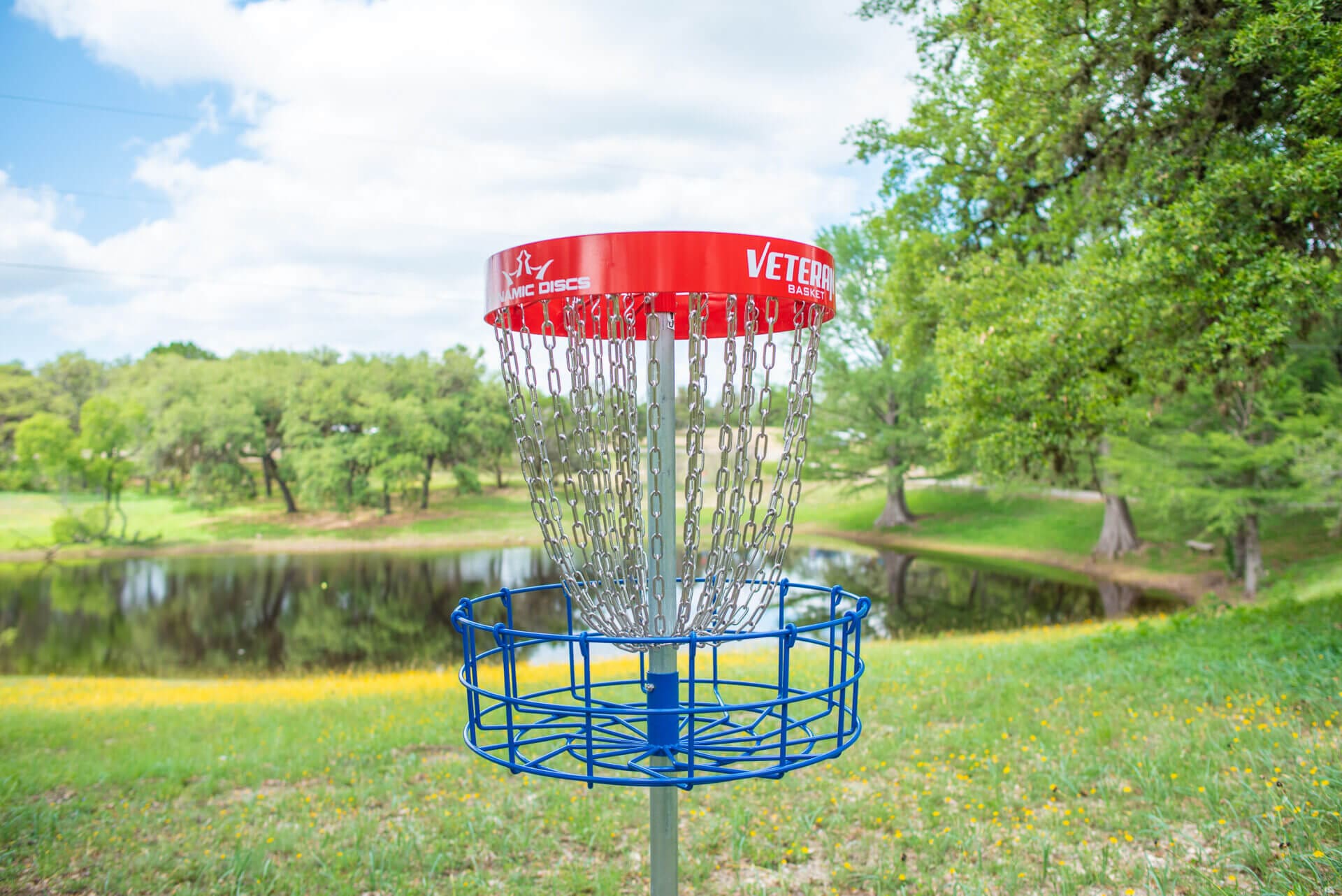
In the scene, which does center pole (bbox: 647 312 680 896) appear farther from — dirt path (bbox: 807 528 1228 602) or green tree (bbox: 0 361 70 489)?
green tree (bbox: 0 361 70 489)

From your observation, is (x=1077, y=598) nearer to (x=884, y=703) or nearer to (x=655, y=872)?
(x=884, y=703)

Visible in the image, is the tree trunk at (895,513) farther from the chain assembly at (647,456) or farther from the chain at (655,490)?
the chain at (655,490)

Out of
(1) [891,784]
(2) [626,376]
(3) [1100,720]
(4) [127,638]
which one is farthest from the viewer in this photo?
(4) [127,638]

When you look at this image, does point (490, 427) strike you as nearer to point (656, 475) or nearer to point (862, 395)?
point (862, 395)

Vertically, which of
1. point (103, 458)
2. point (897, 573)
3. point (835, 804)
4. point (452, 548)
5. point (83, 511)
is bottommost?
point (452, 548)

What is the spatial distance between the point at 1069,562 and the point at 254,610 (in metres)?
22.5

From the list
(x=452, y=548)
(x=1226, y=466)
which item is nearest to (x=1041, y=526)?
(x=1226, y=466)

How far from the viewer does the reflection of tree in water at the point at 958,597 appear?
18766 millimetres

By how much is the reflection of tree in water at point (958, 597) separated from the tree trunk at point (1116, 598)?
0.7 inches

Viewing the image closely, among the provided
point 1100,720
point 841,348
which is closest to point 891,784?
point 1100,720

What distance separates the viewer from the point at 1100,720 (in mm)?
6203

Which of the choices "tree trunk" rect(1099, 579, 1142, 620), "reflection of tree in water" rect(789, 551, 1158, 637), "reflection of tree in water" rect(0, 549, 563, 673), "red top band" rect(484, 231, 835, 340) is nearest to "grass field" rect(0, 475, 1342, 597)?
"tree trunk" rect(1099, 579, 1142, 620)

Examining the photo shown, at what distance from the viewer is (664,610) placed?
9.05ft

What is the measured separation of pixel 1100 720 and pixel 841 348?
2499 cm
